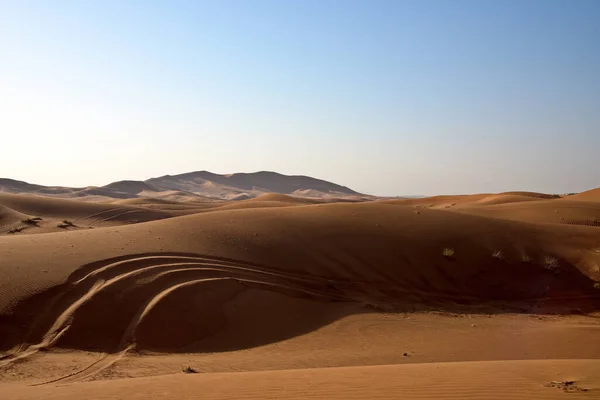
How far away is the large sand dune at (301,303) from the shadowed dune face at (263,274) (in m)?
0.05

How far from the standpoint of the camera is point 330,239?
15.4m

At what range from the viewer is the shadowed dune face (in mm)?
9211

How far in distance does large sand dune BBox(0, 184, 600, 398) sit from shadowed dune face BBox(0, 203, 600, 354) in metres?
0.05

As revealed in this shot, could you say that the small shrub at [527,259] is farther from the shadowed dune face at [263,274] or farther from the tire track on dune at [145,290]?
the tire track on dune at [145,290]

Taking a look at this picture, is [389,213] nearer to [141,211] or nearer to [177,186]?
[141,211]

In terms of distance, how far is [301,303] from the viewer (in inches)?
444

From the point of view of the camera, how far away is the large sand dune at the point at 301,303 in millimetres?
6855

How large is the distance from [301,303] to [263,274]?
170 centimetres

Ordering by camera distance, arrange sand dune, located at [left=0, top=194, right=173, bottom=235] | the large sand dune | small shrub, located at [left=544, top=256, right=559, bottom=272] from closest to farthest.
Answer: the large sand dune → small shrub, located at [left=544, top=256, right=559, bottom=272] → sand dune, located at [left=0, top=194, right=173, bottom=235]

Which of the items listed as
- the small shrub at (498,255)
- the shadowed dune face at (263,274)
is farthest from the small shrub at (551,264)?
the small shrub at (498,255)

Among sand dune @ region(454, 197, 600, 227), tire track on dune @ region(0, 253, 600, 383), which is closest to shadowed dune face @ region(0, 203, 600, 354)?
tire track on dune @ region(0, 253, 600, 383)

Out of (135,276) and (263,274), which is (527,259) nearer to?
(263,274)

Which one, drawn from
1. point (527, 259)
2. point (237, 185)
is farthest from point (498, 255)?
point (237, 185)

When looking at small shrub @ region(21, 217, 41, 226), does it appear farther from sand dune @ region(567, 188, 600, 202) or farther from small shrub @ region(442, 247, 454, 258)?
sand dune @ region(567, 188, 600, 202)
